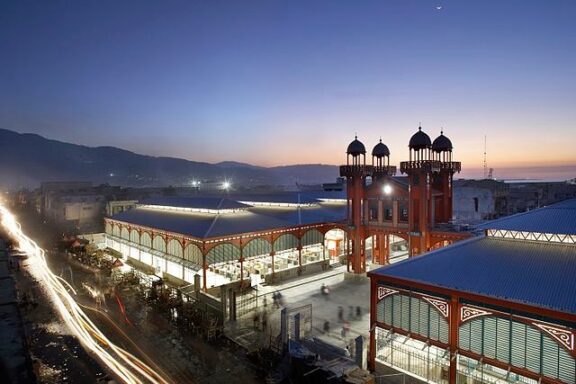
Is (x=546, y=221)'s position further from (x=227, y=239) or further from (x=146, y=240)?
(x=146, y=240)

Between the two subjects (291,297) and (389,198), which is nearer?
(291,297)

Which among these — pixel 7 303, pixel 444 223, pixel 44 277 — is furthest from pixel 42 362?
pixel 444 223

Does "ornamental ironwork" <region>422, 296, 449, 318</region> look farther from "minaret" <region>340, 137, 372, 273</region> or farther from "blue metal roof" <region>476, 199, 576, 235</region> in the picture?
"minaret" <region>340, 137, 372, 273</region>

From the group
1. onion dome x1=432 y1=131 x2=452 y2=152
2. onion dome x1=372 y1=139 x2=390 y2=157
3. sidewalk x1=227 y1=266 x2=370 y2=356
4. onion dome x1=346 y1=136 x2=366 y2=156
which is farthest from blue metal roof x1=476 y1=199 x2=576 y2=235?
onion dome x1=372 y1=139 x2=390 y2=157

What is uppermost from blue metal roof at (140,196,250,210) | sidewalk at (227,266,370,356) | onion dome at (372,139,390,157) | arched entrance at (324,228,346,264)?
onion dome at (372,139,390,157)

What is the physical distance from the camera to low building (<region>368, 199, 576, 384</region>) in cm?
1465

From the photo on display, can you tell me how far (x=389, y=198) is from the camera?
37.1 metres

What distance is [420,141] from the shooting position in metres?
35.8

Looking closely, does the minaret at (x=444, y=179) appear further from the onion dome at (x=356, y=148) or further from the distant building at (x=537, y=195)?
the distant building at (x=537, y=195)

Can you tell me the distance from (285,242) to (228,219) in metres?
6.49

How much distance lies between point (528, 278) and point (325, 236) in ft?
92.2

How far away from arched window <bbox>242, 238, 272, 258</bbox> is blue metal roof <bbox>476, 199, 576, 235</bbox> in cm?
2050

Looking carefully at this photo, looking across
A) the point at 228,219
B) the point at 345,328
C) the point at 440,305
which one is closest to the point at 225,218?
the point at 228,219

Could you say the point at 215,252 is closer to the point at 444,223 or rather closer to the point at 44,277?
the point at 44,277
